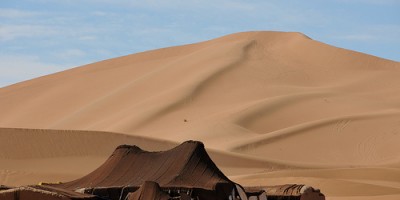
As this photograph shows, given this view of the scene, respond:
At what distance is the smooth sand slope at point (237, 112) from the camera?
4063 cm

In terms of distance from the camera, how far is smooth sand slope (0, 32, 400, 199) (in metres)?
40.6

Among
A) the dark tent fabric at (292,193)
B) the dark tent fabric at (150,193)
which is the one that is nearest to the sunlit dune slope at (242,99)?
the dark tent fabric at (292,193)

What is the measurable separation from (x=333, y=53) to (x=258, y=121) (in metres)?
21.7

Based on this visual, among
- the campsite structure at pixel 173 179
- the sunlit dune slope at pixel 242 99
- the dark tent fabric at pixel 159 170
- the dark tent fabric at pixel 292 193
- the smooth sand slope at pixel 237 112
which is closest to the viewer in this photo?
the campsite structure at pixel 173 179

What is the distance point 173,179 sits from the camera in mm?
14422

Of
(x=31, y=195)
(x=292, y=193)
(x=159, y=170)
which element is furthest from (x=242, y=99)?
(x=31, y=195)

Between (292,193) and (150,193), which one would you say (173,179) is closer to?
(292,193)

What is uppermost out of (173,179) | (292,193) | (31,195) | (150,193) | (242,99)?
(242,99)

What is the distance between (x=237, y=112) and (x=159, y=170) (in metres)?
47.9

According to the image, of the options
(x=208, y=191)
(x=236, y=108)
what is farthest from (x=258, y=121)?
(x=208, y=191)

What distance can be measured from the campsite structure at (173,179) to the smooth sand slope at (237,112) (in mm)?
15730

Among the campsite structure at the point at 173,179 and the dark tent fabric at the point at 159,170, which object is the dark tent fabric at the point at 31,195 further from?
the dark tent fabric at the point at 159,170

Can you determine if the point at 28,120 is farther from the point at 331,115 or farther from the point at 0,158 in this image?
the point at 0,158

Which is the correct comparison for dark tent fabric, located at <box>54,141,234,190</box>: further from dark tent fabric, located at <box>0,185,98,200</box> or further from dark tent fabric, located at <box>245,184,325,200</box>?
dark tent fabric, located at <box>0,185,98,200</box>
